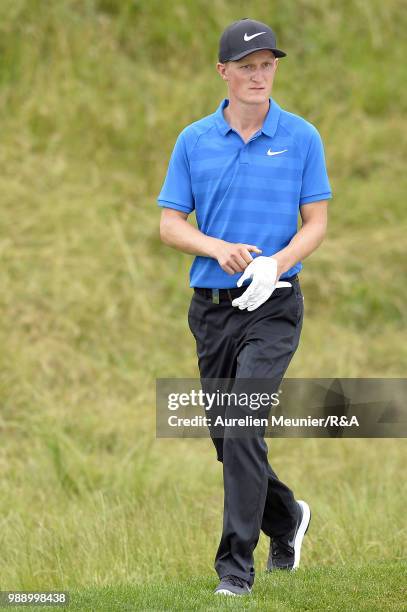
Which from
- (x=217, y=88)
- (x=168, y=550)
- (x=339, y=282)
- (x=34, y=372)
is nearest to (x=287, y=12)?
(x=217, y=88)

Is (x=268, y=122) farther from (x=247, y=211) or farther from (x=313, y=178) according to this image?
(x=247, y=211)

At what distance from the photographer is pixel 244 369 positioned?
5.48m

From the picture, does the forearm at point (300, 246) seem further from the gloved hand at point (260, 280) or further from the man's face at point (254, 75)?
the man's face at point (254, 75)

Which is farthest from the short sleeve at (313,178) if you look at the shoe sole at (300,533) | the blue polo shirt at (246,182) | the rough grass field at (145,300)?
the rough grass field at (145,300)

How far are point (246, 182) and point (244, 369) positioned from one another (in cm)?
79

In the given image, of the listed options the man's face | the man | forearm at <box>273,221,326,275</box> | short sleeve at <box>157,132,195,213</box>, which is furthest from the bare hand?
the man's face

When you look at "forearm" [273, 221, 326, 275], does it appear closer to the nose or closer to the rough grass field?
the nose

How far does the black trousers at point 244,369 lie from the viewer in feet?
17.6

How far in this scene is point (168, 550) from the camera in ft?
23.4

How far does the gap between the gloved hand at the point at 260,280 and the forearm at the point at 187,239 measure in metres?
0.19

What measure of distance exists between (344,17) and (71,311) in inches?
253

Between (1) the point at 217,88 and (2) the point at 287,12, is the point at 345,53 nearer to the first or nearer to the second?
(2) the point at 287,12

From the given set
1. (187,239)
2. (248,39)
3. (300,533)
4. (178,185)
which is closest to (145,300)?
(300,533)

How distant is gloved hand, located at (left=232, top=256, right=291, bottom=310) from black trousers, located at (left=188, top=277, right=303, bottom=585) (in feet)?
0.55
